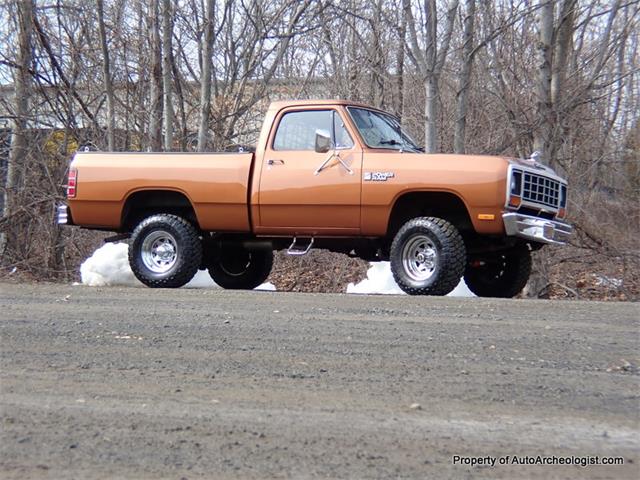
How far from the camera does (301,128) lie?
8922 mm

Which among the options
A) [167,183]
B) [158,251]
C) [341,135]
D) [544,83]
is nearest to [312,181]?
[341,135]

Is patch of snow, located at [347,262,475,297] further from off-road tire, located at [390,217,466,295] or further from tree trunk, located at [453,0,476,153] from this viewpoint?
off-road tire, located at [390,217,466,295]

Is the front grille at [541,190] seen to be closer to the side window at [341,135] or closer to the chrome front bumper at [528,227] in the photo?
the chrome front bumper at [528,227]

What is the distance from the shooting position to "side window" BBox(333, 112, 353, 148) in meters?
8.47

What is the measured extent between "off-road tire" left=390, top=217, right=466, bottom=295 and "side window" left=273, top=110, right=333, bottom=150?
1.51 meters

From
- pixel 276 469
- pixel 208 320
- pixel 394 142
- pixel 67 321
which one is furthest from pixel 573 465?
pixel 394 142

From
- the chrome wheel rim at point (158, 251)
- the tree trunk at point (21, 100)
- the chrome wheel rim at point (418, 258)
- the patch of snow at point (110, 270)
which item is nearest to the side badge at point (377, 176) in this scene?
the chrome wheel rim at point (418, 258)

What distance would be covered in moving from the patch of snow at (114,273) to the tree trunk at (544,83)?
6.11 metres

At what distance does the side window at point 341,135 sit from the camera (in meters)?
8.47

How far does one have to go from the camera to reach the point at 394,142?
8758mm

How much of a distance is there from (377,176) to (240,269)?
303 centimetres

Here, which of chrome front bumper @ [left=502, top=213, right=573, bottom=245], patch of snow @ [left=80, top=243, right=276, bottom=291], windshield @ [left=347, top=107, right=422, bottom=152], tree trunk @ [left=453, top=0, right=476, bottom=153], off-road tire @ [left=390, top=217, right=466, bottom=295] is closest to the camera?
chrome front bumper @ [left=502, top=213, right=573, bottom=245]

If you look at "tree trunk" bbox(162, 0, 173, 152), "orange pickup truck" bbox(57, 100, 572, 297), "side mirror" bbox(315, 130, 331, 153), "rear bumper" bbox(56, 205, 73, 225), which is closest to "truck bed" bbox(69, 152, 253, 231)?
"orange pickup truck" bbox(57, 100, 572, 297)

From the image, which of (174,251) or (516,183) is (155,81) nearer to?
(174,251)
